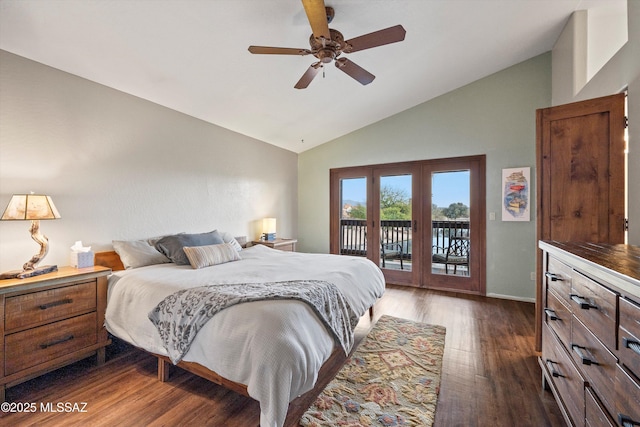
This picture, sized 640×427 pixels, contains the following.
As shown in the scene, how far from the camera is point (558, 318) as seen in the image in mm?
1573

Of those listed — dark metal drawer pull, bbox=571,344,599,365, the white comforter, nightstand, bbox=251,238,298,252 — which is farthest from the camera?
nightstand, bbox=251,238,298,252

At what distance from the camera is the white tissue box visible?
235cm

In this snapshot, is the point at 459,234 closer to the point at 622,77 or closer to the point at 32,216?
the point at 622,77

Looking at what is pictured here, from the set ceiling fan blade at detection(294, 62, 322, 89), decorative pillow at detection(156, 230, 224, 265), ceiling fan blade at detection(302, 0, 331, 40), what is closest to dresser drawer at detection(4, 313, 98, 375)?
decorative pillow at detection(156, 230, 224, 265)

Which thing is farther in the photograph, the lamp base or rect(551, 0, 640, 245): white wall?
the lamp base

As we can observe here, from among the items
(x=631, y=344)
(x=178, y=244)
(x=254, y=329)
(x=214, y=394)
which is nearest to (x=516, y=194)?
(x=631, y=344)

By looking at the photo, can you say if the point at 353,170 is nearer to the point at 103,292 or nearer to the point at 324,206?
the point at 324,206

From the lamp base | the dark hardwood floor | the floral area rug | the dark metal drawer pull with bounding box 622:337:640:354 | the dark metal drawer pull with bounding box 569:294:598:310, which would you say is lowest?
the dark hardwood floor

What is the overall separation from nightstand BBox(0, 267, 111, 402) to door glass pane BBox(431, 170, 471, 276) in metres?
4.35

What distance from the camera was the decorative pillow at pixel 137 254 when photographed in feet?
8.70

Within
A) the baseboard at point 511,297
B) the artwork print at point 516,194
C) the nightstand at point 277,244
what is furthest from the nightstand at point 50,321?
the artwork print at point 516,194

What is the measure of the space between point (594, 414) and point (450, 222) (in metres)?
3.49

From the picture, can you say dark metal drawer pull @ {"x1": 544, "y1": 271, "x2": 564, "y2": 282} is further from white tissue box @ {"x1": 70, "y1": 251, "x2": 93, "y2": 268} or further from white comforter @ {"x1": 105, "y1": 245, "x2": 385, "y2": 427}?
white tissue box @ {"x1": 70, "y1": 251, "x2": 93, "y2": 268}

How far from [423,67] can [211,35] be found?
8.33 ft
